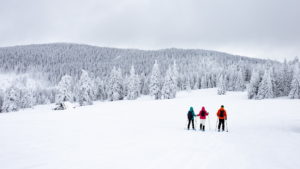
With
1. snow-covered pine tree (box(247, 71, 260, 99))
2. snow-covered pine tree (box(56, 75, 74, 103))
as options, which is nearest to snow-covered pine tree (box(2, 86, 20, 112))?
snow-covered pine tree (box(56, 75, 74, 103))

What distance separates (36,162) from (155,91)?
54244 millimetres

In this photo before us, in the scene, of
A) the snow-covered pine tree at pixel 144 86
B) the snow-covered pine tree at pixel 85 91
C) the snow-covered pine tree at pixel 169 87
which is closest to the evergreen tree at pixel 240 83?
the snow-covered pine tree at pixel 144 86

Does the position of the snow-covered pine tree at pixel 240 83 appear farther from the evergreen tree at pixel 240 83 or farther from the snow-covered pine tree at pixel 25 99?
the snow-covered pine tree at pixel 25 99

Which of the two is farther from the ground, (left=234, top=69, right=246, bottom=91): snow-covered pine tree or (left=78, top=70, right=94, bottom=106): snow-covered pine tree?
(left=234, top=69, right=246, bottom=91): snow-covered pine tree

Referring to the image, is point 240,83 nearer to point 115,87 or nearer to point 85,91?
point 115,87

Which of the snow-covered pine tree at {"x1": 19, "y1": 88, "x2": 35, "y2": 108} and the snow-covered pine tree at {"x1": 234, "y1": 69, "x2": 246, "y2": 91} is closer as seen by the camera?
the snow-covered pine tree at {"x1": 19, "y1": 88, "x2": 35, "y2": 108}

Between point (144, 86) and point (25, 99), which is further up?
point (144, 86)

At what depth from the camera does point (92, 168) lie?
19.4ft

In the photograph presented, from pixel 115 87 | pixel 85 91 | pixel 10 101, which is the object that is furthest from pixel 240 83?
pixel 10 101

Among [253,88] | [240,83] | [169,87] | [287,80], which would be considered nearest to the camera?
[253,88]

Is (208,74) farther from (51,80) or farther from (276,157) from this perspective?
(51,80)

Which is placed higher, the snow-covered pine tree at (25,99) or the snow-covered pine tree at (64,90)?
the snow-covered pine tree at (64,90)

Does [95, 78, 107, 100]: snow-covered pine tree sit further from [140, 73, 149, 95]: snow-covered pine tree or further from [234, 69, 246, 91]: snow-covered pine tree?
[234, 69, 246, 91]: snow-covered pine tree

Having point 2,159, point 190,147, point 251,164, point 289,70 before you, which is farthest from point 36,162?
point 289,70
